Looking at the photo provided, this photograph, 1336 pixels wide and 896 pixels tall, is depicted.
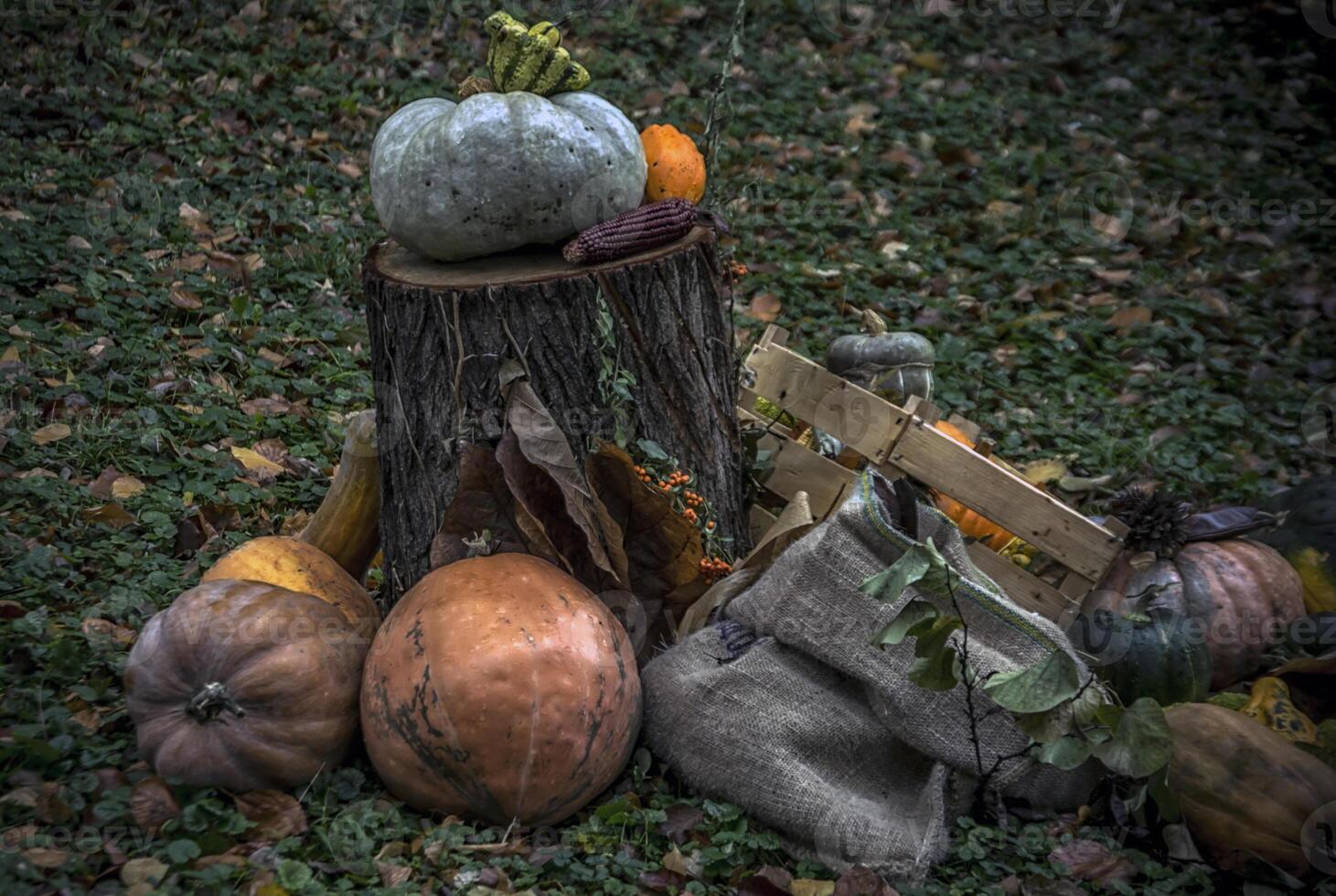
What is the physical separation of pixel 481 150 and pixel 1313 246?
561cm

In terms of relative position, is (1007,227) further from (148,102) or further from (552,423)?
(148,102)

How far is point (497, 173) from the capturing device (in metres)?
2.89

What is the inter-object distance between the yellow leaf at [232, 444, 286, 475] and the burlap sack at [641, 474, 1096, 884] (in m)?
1.71

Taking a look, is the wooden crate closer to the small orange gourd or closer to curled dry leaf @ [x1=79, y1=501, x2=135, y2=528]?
the small orange gourd

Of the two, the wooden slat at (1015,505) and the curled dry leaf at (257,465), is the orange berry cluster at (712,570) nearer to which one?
the wooden slat at (1015,505)

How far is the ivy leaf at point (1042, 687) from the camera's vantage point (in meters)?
2.43

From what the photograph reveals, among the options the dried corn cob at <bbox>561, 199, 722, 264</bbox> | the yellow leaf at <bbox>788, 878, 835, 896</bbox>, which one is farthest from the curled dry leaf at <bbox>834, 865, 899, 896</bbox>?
the dried corn cob at <bbox>561, 199, 722, 264</bbox>

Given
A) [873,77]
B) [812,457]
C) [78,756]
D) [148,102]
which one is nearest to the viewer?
[78,756]

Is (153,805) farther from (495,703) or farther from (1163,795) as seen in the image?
(1163,795)

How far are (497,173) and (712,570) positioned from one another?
1168mm

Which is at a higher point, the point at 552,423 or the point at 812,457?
the point at 552,423

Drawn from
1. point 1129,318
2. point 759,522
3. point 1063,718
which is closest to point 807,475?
point 759,522

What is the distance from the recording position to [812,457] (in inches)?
140

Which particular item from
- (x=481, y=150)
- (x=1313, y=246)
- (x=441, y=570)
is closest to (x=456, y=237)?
(x=481, y=150)
